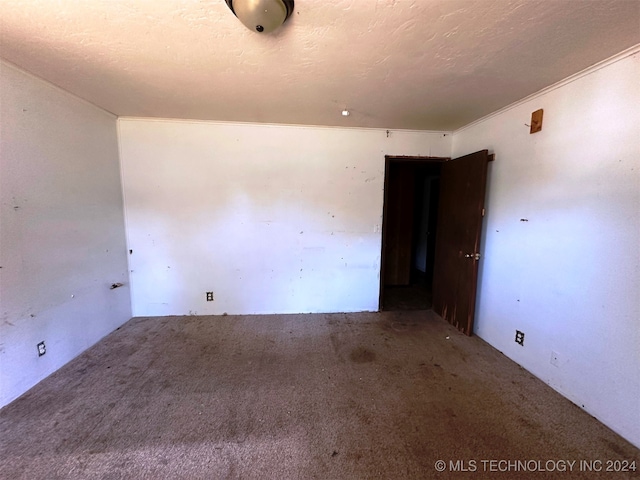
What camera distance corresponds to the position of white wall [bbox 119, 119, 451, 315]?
2.98m

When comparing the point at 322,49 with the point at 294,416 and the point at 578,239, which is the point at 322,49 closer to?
the point at 578,239

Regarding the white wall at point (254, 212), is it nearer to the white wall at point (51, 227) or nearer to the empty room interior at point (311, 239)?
the empty room interior at point (311, 239)

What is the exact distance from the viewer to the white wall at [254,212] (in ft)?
9.77

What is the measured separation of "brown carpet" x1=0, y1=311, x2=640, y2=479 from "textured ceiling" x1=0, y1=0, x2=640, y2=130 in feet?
7.57

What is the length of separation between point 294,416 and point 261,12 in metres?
2.30

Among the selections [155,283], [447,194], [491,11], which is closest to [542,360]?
[447,194]

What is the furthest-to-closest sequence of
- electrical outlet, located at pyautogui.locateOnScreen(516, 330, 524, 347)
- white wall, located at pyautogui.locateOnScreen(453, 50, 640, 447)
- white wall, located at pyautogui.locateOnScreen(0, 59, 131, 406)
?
electrical outlet, located at pyautogui.locateOnScreen(516, 330, 524, 347) → white wall, located at pyautogui.locateOnScreen(0, 59, 131, 406) → white wall, located at pyautogui.locateOnScreen(453, 50, 640, 447)

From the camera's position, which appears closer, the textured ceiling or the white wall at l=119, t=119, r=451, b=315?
the textured ceiling

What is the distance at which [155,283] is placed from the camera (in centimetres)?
312

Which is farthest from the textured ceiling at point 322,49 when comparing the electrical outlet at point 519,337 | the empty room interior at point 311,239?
the electrical outlet at point 519,337

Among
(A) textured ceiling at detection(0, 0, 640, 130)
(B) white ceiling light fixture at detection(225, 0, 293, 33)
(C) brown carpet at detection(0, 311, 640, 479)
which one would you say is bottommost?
(C) brown carpet at detection(0, 311, 640, 479)

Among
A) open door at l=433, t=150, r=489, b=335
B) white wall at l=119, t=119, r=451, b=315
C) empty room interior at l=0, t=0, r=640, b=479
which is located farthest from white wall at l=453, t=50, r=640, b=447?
white wall at l=119, t=119, r=451, b=315

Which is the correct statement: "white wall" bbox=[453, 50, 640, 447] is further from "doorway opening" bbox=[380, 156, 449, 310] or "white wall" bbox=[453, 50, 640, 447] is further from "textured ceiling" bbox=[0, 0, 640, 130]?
"doorway opening" bbox=[380, 156, 449, 310]

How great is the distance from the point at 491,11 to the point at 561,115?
1.19 meters
